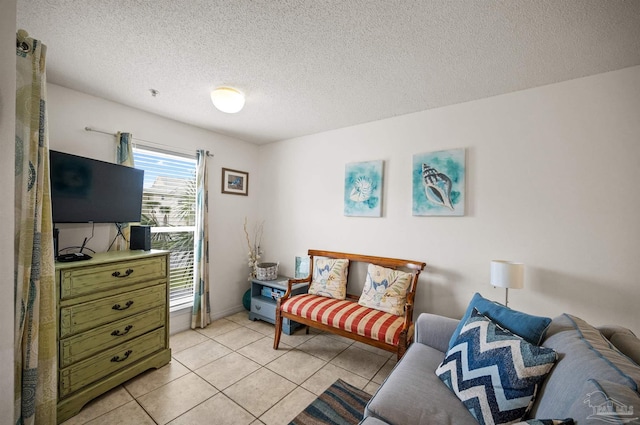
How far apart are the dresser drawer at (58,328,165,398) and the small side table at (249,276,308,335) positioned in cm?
118

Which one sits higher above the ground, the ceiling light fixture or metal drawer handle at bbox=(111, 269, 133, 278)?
the ceiling light fixture

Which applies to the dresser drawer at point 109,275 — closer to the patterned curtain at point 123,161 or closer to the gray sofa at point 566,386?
the patterned curtain at point 123,161

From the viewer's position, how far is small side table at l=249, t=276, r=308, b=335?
3137 millimetres

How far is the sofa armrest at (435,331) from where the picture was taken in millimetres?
1802

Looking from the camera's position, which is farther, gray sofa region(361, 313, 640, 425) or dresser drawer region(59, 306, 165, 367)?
dresser drawer region(59, 306, 165, 367)

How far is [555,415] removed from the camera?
903 mm

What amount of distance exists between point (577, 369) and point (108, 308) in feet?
9.25

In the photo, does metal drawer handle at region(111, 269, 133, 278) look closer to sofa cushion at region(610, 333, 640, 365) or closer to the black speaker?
the black speaker

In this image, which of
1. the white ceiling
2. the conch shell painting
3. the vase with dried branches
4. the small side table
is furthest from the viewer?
the vase with dried branches

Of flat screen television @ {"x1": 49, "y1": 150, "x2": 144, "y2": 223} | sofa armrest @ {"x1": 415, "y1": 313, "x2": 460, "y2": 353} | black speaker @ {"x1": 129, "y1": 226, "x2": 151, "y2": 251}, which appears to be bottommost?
sofa armrest @ {"x1": 415, "y1": 313, "x2": 460, "y2": 353}

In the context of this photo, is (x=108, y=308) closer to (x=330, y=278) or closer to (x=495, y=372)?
(x=330, y=278)

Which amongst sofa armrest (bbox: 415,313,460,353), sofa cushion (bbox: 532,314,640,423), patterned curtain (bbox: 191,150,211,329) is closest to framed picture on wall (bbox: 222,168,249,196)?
patterned curtain (bbox: 191,150,211,329)

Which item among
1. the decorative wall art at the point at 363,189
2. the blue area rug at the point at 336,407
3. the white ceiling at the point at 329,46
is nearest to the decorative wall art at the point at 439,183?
the decorative wall art at the point at 363,189

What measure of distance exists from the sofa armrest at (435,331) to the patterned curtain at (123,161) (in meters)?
2.82
